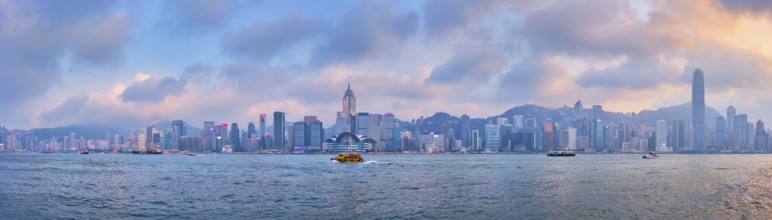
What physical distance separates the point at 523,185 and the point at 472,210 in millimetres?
27625

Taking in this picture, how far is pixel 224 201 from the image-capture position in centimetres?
5084

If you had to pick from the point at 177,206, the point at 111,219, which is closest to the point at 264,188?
the point at 177,206

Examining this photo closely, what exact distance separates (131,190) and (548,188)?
151 ft

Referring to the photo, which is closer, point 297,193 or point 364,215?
point 364,215

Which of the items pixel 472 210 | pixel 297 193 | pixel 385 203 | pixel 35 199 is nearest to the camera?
pixel 472 210

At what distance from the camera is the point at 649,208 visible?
45344 millimetres

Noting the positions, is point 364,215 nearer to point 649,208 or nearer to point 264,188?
point 649,208

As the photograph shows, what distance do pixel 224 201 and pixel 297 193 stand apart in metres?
9.80

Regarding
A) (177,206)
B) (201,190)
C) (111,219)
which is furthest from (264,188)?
(111,219)

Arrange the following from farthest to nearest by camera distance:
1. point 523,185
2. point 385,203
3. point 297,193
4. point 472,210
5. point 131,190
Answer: point 523,185, point 131,190, point 297,193, point 385,203, point 472,210

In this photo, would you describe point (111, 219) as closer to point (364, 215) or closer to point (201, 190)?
point (364, 215)

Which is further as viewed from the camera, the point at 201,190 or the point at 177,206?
the point at 201,190

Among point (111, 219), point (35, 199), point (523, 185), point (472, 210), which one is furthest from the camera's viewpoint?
point (523, 185)

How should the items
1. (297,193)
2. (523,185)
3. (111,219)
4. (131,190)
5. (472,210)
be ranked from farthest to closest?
(523,185) → (131,190) → (297,193) → (472,210) → (111,219)
